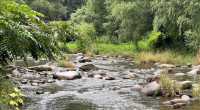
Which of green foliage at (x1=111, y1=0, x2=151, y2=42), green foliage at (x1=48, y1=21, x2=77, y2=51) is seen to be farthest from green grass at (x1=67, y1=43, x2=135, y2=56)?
green foliage at (x1=48, y1=21, x2=77, y2=51)

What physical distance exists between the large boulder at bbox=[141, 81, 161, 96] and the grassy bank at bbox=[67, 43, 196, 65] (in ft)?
29.9

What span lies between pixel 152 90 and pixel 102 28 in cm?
3272

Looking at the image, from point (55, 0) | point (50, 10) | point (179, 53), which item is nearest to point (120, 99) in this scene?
point (179, 53)

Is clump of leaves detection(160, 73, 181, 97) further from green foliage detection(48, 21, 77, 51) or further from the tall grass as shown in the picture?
the tall grass

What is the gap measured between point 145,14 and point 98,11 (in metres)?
13.9

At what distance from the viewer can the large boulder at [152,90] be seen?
14.6 m

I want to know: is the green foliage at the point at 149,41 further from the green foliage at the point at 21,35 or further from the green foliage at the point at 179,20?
the green foliage at the point at 21,35

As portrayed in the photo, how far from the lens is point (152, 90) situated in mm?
14703

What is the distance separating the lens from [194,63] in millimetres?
23750

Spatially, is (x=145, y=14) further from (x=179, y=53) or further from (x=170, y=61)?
(x=170, y=61)

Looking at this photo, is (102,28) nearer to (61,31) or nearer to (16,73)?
(16,73)

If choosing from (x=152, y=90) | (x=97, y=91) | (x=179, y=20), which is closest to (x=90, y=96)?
(x=97, y=91)

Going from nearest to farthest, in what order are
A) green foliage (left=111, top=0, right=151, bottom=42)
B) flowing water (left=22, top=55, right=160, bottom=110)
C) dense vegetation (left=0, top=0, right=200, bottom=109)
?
dense vegetation (left=0, top=0, right=200, bottom=109), flowing water (left=22, top=55, right=160, bottom=110), green foliage (left=111, top=0, right=151, bottom=42)

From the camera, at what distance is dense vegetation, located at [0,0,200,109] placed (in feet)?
22.0
